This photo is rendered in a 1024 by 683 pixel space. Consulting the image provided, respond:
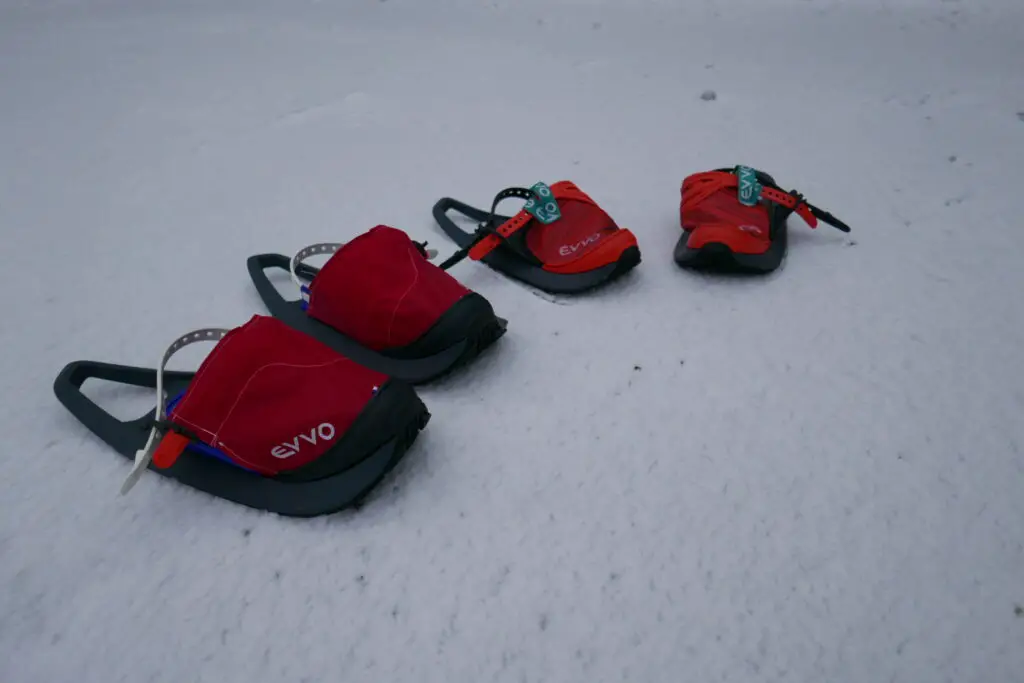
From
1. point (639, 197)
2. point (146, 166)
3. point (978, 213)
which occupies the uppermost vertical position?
point (146, 166)

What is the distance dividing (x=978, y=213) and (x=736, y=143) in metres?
0.57

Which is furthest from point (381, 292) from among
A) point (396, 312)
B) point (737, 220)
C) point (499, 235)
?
point (737, 220)

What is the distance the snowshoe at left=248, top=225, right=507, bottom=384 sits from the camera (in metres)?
0.91

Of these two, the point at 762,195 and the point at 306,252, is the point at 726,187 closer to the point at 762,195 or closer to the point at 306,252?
the point at 762,195

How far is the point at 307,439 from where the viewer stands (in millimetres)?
748

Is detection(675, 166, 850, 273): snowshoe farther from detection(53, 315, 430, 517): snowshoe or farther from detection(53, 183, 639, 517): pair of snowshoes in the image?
detection(53, 315, 430, 517): snowshoe

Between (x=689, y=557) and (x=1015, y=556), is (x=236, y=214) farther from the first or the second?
(x=1015, y=556)

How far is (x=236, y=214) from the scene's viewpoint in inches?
54.3

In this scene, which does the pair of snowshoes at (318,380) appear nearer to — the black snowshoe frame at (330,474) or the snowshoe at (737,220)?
the black snowshoe frame at (330,474)

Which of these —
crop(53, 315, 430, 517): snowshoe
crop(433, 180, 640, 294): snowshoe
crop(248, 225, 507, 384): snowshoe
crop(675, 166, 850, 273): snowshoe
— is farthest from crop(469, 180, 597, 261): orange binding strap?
crop(53, 315, 430, 517): snowshoe

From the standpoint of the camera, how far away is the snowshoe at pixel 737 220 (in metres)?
1.12

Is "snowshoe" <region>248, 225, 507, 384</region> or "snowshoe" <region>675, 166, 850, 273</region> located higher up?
"snowshoe" <region>248, 225, 507, 384</region>

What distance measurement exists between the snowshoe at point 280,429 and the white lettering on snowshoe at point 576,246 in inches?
18.5

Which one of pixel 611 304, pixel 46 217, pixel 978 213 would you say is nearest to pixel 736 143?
pixel 978 213
